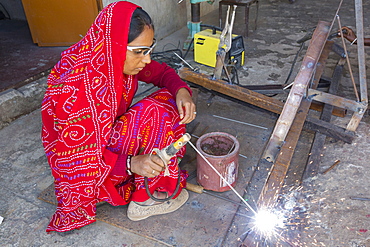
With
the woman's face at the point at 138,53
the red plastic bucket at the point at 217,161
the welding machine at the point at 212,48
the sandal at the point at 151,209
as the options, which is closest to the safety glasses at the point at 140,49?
the woman's face at the point at 138,53

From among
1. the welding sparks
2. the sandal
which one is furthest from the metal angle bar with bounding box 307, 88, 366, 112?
the sandal

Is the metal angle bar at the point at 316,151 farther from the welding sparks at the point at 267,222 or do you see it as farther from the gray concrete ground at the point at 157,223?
the welding sparks at the point at 267,222

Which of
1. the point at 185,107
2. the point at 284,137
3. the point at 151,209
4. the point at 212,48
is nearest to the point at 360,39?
the point at 284,137

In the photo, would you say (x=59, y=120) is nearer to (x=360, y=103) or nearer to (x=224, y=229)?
(x=224, y=229)

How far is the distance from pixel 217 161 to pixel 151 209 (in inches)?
20.7

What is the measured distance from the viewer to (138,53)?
1.69m

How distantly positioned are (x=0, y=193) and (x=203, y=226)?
1530mm

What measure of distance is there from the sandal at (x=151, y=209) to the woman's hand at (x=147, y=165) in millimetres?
351

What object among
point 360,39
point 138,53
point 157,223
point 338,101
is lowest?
point 157,223

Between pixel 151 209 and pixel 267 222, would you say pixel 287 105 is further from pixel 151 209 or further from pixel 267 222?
pixel 151 209

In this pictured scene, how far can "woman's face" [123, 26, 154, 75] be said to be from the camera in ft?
5.43

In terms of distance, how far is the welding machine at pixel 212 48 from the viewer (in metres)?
3.92

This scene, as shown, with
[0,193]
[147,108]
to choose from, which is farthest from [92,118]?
[0,193]

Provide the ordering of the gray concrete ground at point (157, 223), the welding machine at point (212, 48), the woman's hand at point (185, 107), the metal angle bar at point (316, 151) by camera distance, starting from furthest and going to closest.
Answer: the welding machine at point (212, 48) → the metal angle bar at point (316, 151) → the woman's hand at point (185, 107) → the gray concrete ground at point (157, 223)
